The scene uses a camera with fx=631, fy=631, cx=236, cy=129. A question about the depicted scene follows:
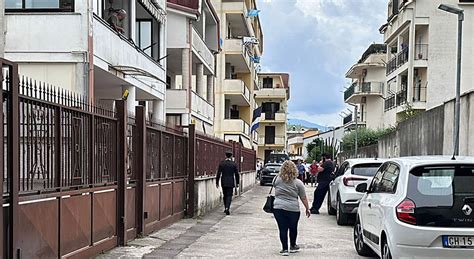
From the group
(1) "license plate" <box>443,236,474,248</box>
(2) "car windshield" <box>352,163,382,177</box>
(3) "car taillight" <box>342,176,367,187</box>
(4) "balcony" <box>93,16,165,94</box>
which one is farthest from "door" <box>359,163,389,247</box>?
(4) "balcony" <box>93,16,165,94</box>

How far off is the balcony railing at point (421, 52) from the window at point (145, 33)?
21634 mm

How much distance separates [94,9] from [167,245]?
7547mm

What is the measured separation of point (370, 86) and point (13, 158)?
5599cm

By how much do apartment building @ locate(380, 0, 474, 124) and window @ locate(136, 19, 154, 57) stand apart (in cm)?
1982

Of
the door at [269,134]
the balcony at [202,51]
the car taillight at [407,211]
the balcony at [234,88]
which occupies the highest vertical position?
the balcony at [202,51]

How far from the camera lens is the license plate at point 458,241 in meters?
7.59

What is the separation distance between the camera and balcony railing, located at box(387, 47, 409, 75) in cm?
4259

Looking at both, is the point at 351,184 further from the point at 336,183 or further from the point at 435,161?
the point at 435,161

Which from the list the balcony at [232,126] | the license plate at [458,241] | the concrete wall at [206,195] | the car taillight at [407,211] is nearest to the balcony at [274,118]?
the balcony at [232,126]

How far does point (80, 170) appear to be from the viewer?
9.04 metres

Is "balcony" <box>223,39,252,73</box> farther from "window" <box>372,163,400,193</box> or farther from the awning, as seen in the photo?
"window" <box>372,163,400,193</box>

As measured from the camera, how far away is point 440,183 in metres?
7.98

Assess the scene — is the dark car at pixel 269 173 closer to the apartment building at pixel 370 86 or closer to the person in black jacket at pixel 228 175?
the apartment building at pixel 370 86

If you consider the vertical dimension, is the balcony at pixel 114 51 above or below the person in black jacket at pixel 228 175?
above
